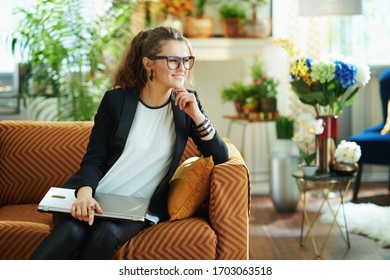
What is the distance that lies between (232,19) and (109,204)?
10.8 feet

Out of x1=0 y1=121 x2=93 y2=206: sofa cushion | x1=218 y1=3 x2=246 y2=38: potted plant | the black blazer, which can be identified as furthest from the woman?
x1=218 y1=3 x2=246 y2=38: potted plant

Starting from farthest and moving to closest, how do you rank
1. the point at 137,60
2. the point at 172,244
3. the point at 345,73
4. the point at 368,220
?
the point at 368,220
the point at 345,73
the point at 137,60
the point at 172,244

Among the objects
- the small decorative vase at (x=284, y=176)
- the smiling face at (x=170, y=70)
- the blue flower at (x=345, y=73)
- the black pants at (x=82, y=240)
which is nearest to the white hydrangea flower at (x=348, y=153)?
the blue flower at (x=345, y=73)

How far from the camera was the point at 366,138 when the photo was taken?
15.0 ft

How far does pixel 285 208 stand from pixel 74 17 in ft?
6.09

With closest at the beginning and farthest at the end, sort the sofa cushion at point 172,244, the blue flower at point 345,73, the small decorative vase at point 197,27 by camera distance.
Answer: the sofa cushion at point 172,244 < the blue flower at point 345,73 < the small decorative vase at point 197,27

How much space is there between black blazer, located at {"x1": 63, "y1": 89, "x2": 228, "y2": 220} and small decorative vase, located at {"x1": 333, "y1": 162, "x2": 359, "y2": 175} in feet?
3.33

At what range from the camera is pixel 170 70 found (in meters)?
2.43

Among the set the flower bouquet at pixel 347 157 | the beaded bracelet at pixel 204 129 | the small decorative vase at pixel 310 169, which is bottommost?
the small decorative vase at pixel 310 169

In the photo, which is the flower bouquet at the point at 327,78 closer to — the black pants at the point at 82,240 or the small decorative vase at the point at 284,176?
the small decorative vase at the point at 284,176

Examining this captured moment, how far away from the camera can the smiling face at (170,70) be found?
244 cm

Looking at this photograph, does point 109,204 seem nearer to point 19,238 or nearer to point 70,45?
point 19,238

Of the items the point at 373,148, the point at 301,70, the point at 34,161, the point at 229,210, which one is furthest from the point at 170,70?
the point at 373,148

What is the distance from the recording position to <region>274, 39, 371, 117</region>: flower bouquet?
10.8ft
